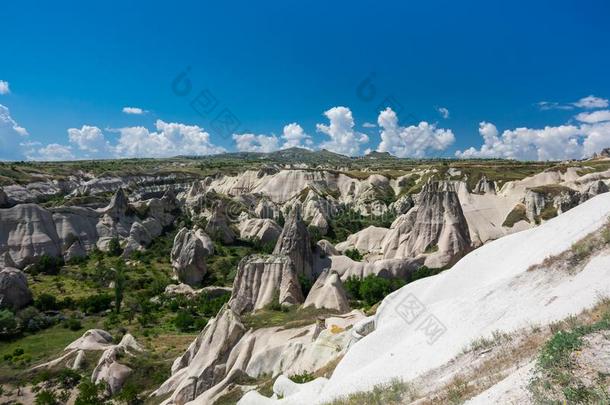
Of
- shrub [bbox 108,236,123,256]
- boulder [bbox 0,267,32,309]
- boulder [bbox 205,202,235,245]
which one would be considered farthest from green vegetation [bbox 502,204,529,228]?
boulder [bbox 0,267,32,309]

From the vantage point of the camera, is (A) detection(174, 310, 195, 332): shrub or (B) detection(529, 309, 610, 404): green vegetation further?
(A) detection(174, 310, 195, 332): shrub

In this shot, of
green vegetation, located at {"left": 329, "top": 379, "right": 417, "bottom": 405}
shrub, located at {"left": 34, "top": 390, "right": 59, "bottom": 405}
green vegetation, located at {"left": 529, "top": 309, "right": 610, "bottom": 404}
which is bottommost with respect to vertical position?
shrub, located at {"left": 34, "top": 390, "right": 59, "bottom": 405}

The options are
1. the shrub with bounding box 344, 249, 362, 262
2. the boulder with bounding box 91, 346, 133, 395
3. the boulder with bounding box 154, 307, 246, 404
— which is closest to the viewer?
the boulder with bounding box 154, 307, 246, 404

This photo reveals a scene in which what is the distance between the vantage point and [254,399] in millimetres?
14070

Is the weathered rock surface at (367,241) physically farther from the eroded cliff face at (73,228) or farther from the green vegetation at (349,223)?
the eroded cliff face at (73,228)

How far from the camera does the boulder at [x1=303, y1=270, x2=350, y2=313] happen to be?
95.7ft

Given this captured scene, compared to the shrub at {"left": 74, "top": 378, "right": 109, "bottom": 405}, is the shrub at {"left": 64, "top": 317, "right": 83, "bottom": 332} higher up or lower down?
higher up

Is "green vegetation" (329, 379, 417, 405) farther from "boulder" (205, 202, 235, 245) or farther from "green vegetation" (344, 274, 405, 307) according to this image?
"boulder" (205, 202, 235, 245)

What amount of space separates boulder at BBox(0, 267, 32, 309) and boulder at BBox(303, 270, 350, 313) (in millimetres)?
31804

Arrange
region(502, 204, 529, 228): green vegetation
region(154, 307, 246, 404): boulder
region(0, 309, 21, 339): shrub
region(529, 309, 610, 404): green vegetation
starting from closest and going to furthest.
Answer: region(529, 309, 610, 404): green vegetation, region(154, 307, 246, 404): boulder, region(0, 309, 21, 339): shrub, region(502, 204, 529, 228): green vegetation

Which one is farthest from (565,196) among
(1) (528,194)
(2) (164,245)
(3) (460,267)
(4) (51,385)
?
(4) (51,385)

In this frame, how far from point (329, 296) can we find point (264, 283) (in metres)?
8.18

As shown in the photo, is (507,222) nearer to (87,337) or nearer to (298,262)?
(298,262)

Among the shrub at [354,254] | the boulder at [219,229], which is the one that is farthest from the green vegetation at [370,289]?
the boulder at [219,229]
